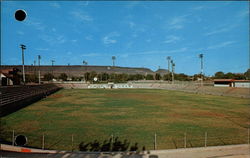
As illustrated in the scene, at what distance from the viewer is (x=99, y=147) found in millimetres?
9711

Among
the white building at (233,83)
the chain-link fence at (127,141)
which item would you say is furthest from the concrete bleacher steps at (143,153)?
the white building at (233,83)

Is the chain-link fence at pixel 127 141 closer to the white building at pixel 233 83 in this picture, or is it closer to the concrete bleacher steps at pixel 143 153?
the concrete bleacher steps at pixel 143 153

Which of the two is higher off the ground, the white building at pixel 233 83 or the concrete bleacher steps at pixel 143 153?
the white building at pixel 233 83

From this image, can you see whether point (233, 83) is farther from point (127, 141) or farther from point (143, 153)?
point (143, 153)

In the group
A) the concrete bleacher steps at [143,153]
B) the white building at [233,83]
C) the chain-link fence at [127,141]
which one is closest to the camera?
the concrete bleacher steps at [143,153]

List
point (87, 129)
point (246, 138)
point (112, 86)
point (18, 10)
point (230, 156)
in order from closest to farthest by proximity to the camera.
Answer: point (18, 10) < point (230, 156) < point (246, 138) < point (87, 129) < point (112, 86)

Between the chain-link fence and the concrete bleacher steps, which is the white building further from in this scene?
the concrete bleacher steps

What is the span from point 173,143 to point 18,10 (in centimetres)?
1047

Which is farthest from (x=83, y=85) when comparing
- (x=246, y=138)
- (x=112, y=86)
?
(x=246, y=138)

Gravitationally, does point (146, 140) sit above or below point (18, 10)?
below

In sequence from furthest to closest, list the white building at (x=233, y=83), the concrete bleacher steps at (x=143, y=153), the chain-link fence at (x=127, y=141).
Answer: the white building at (x=233, y=83)
the chain-link fence at (x=127, y=141)
the concrete bleacher steps at (x=143, y=153)

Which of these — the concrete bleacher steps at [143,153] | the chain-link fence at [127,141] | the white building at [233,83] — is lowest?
the chain-link fence at [127,141]

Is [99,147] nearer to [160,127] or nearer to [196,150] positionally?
[196,150]

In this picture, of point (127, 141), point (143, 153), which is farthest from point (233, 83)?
point (143, 153)
